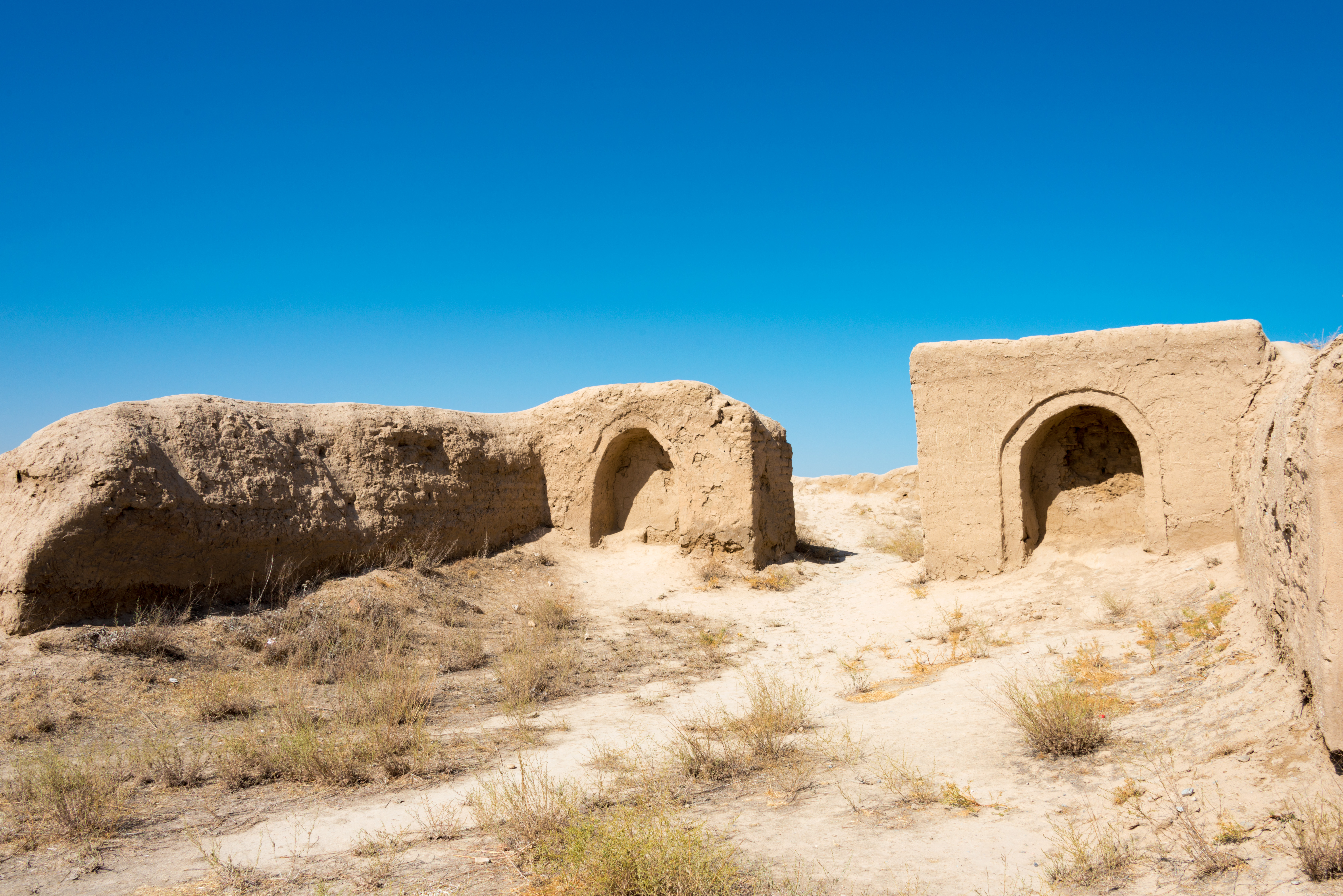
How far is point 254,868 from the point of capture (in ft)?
12.6

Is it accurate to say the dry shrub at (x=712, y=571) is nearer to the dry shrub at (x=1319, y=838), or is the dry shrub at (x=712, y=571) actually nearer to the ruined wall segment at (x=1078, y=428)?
the ruined wall segment at (x=1078, y=428)

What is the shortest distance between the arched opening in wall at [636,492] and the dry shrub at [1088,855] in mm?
9359

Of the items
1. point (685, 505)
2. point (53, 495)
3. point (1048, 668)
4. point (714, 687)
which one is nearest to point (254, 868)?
point (714, 687)

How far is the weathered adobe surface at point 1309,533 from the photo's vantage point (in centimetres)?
339

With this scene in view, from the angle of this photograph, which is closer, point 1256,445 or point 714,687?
point 1256,445

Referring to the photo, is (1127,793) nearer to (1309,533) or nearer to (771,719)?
(1309,533)

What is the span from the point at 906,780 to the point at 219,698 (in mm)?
5232

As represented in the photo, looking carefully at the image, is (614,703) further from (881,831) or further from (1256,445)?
(1256,445)

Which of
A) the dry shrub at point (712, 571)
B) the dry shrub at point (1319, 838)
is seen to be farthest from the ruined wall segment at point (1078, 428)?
the dry shrub at point (1319, 838)

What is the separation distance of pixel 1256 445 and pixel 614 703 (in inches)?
205

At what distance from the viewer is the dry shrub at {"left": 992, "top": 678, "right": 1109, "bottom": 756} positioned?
441 cm

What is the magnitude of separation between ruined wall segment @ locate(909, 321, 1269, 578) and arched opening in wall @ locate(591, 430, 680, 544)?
14.3 ft

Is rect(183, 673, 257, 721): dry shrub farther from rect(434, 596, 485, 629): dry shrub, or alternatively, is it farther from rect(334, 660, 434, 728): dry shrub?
rect(434, 596, 485, 629): dry shrub

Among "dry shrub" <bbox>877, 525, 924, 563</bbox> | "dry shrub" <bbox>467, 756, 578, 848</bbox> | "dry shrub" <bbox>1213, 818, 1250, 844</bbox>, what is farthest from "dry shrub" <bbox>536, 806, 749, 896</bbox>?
"dry shrub" <bbox>877, 525, 924, 563</bbox>
